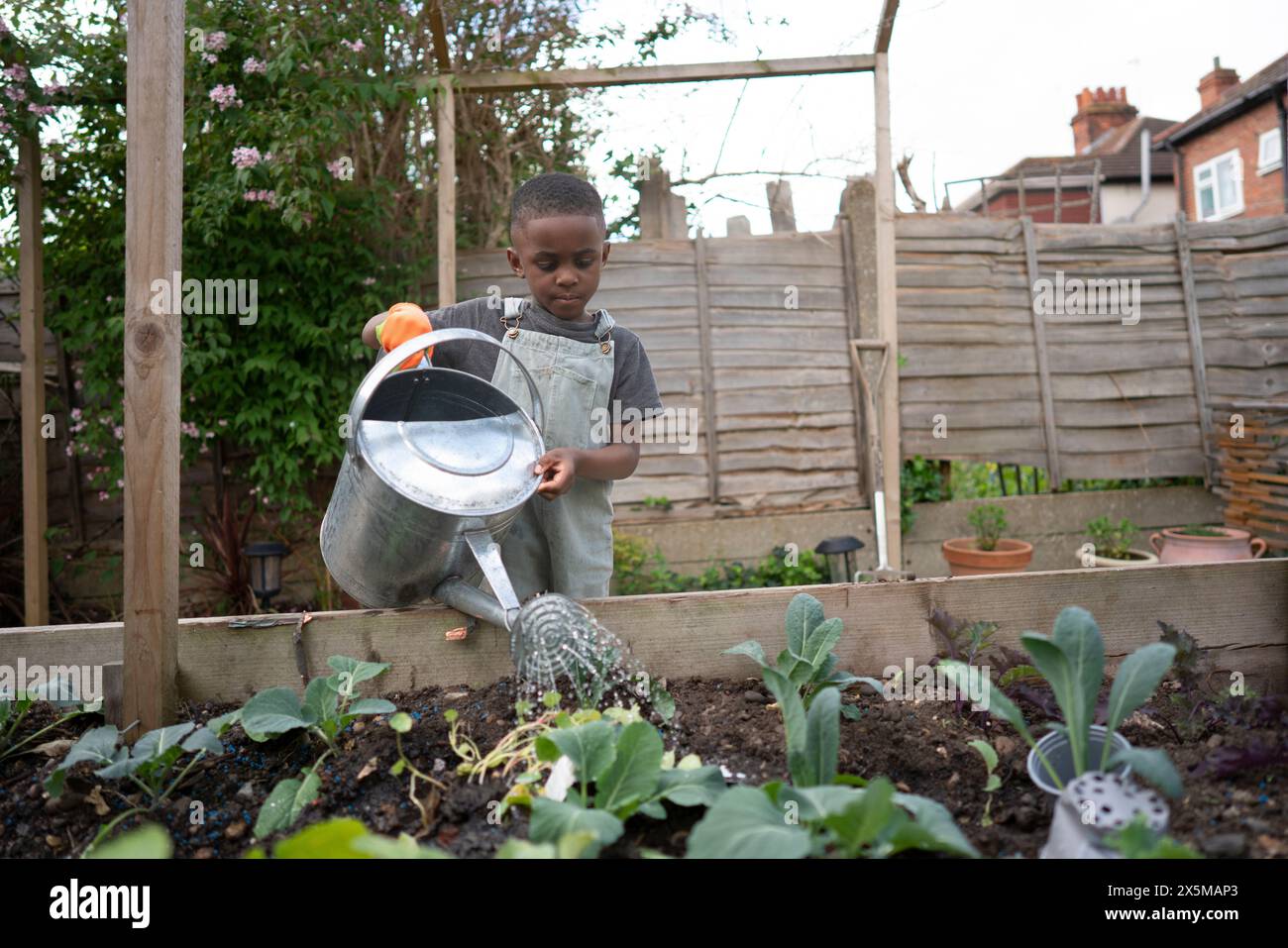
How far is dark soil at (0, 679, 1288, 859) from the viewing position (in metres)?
1.08

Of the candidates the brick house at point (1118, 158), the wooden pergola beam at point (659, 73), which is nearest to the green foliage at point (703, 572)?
the wooden pergola beam at point (659, 73)

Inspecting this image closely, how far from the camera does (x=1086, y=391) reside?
5.61 metres

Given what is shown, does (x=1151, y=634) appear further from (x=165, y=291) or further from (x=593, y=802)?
(x=165, y=291)

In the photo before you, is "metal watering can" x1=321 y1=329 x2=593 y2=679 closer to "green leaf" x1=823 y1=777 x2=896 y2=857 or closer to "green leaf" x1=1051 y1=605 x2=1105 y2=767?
"green leaf" x1=823 y1=777 x2=896 y2=857

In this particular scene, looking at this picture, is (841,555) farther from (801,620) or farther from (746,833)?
(746,833)

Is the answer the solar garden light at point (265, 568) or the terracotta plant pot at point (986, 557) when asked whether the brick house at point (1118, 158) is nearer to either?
the terracotta plant pot at point (986, 557)

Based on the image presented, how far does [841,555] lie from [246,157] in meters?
3.58

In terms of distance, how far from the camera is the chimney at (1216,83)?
47.2ft

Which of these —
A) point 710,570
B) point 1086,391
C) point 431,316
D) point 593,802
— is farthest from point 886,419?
point 593,802

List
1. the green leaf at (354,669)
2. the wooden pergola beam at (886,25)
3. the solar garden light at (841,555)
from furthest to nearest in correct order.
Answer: the solar garden light at (841,555) < the wooden pergola beam at (886,25) < the green leaf at (354,669)

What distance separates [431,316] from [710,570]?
3.19m

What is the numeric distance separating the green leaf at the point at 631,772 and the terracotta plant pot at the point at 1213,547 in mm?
4502

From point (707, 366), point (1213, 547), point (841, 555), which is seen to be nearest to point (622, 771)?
point (841, 555)
